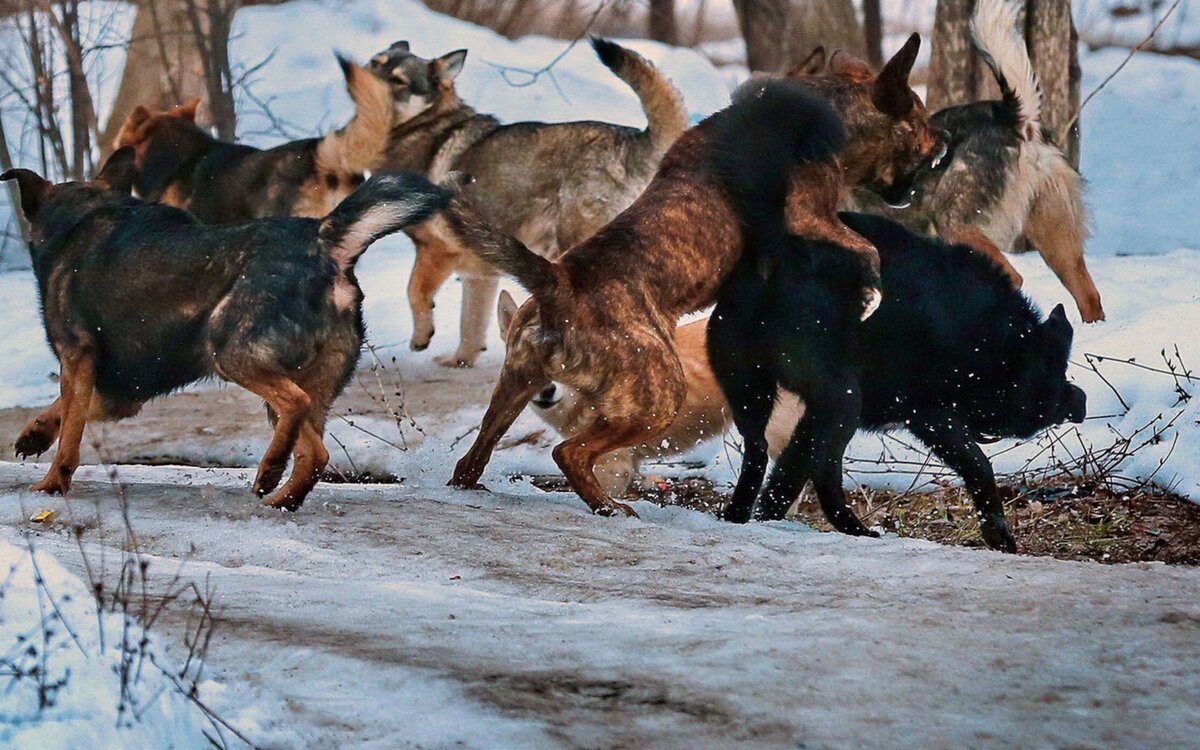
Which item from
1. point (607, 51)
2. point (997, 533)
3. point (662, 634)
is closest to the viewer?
point (662, 634)

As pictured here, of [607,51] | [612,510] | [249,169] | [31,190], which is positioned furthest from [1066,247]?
[31,190]

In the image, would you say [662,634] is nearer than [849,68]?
Yes

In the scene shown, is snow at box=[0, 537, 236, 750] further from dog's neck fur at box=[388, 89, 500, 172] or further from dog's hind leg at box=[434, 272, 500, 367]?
dog's neck fur at box=[388, 89, 500, 172]

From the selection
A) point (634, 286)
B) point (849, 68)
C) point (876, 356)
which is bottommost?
point (876, 356)

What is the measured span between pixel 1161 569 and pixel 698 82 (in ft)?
52.5

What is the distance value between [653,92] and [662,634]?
638cm

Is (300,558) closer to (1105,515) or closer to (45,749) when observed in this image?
(45,749)

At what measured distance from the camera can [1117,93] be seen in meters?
19.4

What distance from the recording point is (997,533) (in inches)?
248

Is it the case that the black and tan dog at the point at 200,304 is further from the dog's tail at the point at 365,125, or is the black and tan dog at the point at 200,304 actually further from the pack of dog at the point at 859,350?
the dog's tail at the point at 365,125

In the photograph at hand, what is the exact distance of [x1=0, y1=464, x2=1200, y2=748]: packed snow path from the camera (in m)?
3.22

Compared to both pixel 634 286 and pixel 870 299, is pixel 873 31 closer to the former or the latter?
pixel 870 299

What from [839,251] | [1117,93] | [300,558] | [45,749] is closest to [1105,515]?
[839,251]

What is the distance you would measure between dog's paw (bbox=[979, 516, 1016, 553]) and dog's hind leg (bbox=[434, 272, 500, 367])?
5223mm
